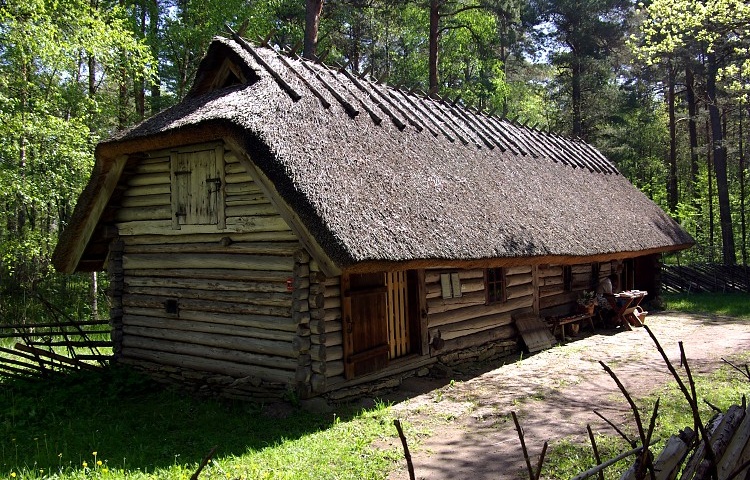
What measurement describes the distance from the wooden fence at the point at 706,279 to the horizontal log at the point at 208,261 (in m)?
18.3

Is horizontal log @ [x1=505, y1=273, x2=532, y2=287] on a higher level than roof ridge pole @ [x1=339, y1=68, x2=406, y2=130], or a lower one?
lower

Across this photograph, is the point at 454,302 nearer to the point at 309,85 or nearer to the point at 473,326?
the point at 473,326

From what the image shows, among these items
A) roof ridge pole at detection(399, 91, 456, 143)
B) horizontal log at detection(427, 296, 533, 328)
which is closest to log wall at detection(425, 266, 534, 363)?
horizontal log at detection(427, 296, 533, 328)

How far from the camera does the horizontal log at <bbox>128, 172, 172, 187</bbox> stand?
32.3 ft

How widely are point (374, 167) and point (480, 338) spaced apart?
14.3 feet

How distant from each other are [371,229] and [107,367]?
5.81 metres

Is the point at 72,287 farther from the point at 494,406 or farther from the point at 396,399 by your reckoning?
the point at 494,406

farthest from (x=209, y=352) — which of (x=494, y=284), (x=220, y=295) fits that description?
(x=494, y=284)

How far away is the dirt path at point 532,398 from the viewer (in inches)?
257

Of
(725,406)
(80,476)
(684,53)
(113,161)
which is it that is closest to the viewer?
(80,476)

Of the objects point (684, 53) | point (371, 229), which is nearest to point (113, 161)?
point (371, 229)

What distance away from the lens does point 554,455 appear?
6.34 meters

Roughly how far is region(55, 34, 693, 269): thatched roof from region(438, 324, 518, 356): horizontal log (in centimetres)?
195

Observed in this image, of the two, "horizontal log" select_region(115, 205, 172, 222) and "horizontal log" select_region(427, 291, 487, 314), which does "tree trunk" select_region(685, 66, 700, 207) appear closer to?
"horizontal log" select_region(427, 291, 487, 314)
